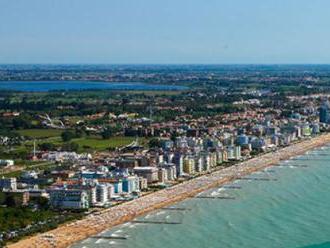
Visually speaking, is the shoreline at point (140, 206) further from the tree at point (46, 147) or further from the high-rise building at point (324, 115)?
the high-rise building at point (324, 115)

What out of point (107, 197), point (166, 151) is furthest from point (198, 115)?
point (107, 197)

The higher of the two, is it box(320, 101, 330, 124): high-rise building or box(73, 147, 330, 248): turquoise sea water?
box(73, 147, 330, 248): turquoise sea water

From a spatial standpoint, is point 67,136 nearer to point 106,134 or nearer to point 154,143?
point 106,134

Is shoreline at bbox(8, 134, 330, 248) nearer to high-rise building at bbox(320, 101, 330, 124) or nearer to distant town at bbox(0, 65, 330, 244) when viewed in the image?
distant town at bbox(0, 65, 330, 244)

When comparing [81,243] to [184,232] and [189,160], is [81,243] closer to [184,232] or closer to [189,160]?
[184,232]

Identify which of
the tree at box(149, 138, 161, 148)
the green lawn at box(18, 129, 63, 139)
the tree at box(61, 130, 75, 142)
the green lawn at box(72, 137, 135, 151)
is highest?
the tree at box(149, 138, 161, 148)

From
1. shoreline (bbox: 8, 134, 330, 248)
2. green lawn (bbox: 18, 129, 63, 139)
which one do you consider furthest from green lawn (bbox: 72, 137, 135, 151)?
shoreline (bbox: 8, 134, 330, 248)

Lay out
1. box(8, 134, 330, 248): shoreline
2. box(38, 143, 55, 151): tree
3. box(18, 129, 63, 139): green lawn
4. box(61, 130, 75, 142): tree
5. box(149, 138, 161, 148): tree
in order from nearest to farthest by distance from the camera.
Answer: box(8, 134, 330, 248): shoreline < box(38, 143, 55, 151): tree < box(149, 138, 161, 148): tree < box(61, 130, 75, 142): tree < box(18, 129, 63, 139): green lawn
